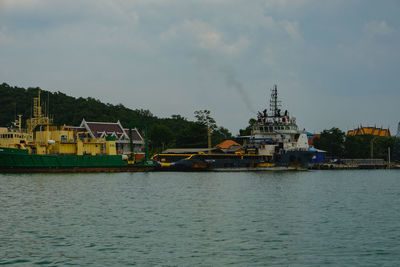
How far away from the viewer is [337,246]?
17.3 meters

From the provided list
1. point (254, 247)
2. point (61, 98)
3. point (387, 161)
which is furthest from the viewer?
point (61, 98)

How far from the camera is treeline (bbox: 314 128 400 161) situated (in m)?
108

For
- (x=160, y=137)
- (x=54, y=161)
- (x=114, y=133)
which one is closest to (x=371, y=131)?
(x=160, y=137)

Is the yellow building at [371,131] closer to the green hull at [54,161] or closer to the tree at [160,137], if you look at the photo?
the tree at [160,137]

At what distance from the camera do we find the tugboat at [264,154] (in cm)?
7281

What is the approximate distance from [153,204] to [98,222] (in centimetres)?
740

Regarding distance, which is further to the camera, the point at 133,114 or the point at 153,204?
the point at 133,114

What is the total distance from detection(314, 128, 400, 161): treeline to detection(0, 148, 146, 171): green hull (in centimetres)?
5540

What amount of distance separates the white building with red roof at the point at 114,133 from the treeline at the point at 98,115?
325cm

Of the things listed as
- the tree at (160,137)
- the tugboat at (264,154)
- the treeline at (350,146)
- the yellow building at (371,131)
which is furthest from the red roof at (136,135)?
the yellow building at (371,131)

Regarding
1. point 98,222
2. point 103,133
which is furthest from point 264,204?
point 103,133

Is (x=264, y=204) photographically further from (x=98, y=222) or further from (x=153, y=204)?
(x=98, y=222)

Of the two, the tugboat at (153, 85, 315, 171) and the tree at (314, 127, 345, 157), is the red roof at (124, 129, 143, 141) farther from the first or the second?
the tree at (314, 127, 345, 157)

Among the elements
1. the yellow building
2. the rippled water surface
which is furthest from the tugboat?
the yellow building
